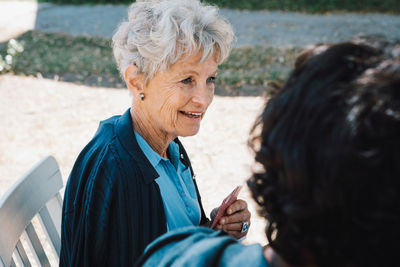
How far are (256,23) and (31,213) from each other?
9.43 meters

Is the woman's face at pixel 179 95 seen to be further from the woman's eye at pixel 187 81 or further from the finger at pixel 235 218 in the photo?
the finger at pixel 235 218

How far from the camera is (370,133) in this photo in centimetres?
75

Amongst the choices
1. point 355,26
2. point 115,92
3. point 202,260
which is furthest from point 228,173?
point 355,26

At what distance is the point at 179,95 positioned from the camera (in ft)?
6.93

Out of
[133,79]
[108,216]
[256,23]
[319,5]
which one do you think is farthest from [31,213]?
[319,5]

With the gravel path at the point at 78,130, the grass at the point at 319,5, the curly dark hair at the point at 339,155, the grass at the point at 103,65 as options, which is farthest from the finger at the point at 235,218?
the grass at the point at 319,5

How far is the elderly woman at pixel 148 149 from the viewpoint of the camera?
5.83ft

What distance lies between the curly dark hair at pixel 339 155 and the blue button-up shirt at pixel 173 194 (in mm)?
1116

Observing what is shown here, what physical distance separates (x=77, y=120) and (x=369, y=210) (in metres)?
5.38

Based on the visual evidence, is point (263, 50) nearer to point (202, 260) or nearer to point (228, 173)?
point (228, 173)

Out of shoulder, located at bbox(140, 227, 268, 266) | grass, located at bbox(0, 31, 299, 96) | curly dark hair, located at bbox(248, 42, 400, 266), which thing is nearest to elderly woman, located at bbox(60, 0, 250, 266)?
shoulder, located at bbox(140, 227, 268, 266)

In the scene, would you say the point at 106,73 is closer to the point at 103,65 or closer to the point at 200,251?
the point at 103,65

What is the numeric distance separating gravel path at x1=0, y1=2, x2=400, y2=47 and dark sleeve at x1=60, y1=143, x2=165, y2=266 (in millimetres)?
7259

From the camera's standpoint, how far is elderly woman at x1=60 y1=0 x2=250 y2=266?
1.78 metres
